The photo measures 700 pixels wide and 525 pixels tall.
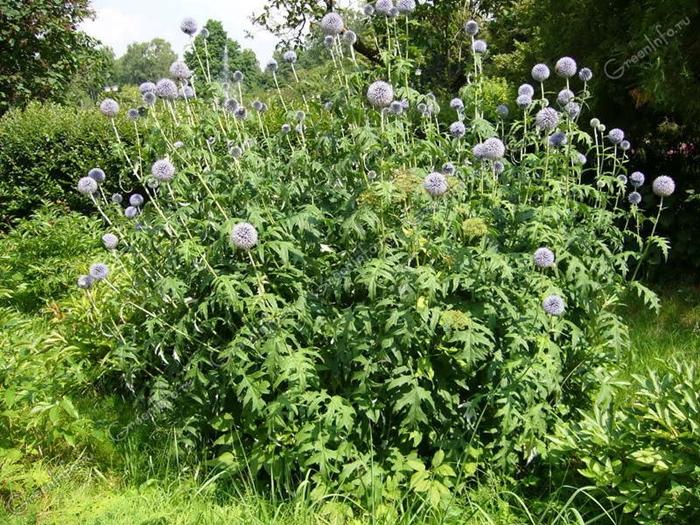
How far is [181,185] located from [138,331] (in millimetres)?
988

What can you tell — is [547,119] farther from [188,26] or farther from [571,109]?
[188,26]

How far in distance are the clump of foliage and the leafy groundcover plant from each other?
0.71ft

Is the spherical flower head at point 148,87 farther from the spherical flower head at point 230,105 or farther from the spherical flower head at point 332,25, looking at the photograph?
the spherical flower head at point 332,25

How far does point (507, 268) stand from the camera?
2.66 m

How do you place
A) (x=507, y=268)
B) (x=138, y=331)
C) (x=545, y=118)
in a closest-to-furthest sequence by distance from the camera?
(x=507, y=268) < (x=545, y=118) < (x=138, y=331)

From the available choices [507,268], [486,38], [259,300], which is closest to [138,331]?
[259,300]

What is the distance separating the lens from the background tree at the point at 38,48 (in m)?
12.9

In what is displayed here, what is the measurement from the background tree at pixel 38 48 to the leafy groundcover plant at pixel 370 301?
11.6m

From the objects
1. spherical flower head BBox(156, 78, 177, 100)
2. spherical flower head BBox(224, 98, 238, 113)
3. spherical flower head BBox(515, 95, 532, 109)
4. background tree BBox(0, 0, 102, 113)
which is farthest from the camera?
background tree BBox(0, 0, 102, 113)

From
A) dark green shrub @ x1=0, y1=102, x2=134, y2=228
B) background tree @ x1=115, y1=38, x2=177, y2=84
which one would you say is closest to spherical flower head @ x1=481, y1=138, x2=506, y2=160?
dark green shrub @ x1=0, y1=102, x2=134, y2=228

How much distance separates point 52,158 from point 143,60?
399 ft

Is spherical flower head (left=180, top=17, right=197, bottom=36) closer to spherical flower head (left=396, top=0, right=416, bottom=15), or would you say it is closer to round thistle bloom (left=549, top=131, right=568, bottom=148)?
spherical flower head (left=396, top=0, right=416, bottom=15)

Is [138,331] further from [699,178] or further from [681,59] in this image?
[699,178]

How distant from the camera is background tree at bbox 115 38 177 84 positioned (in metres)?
112
